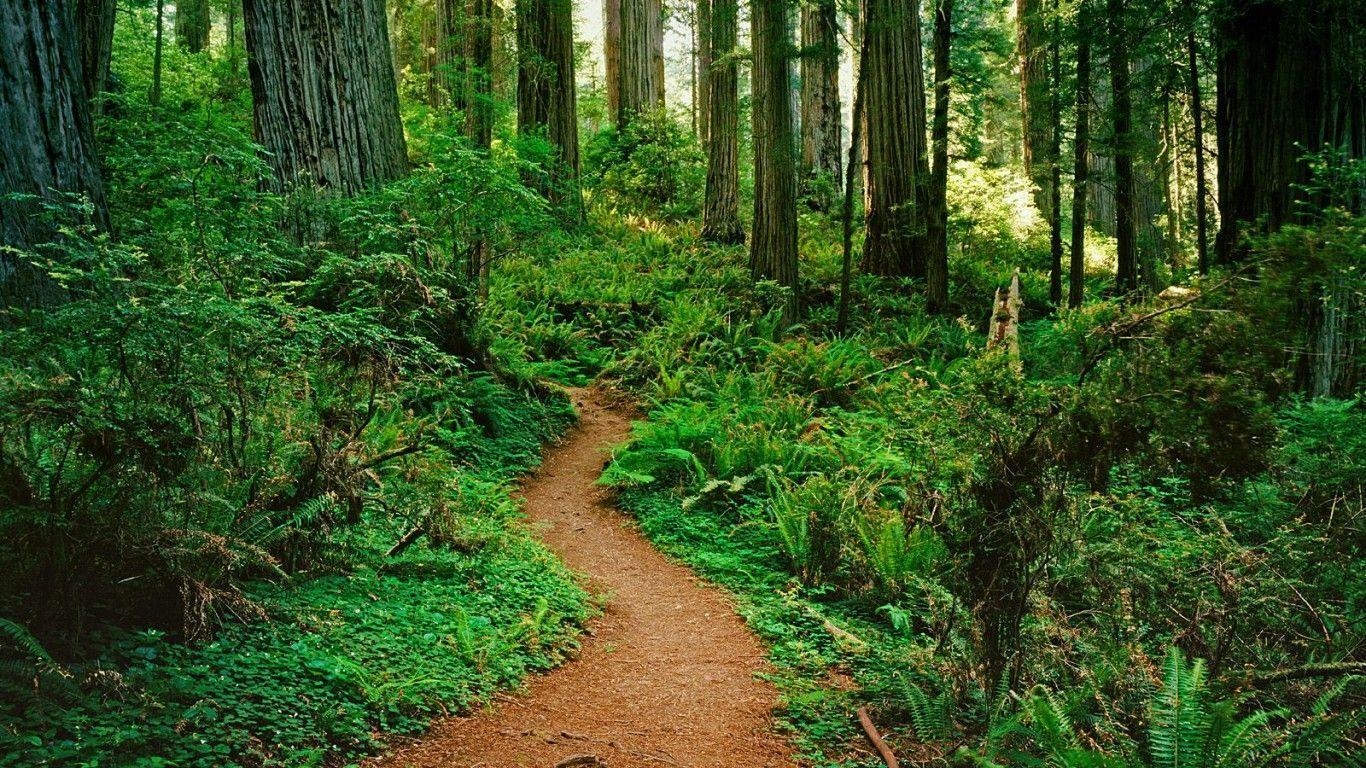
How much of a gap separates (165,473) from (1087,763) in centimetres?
341

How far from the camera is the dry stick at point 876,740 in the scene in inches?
129

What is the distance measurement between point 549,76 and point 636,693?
13263 millimetres

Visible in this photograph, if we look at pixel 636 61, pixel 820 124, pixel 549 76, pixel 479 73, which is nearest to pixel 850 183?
pixel 549 76

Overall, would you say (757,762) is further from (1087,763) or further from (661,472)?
(661,472)

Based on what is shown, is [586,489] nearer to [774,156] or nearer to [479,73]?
[774,156]

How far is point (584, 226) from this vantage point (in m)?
15.8

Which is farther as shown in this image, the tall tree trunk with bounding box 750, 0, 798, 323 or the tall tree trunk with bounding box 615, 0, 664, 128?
the tall tree trunk with bounding box 615, 0, 664, 128

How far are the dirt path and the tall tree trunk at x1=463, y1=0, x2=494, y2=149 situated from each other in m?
10.1

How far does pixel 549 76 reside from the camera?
50.1ft

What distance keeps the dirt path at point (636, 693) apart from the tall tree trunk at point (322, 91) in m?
4.07

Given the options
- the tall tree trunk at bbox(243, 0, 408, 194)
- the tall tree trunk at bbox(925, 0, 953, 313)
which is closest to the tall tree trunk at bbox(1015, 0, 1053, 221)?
the tall tree trunk at bbox(925, 0, 953, 313)

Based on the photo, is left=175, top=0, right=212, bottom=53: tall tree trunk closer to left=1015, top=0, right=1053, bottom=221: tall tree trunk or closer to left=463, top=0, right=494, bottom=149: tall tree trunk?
left=463, top=0, right=494, bottom=149: tall tree trunk

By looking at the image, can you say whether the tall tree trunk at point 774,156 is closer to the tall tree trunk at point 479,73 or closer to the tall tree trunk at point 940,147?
the tall tree trunk at point 940,147

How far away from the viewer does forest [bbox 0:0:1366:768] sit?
120 inches
